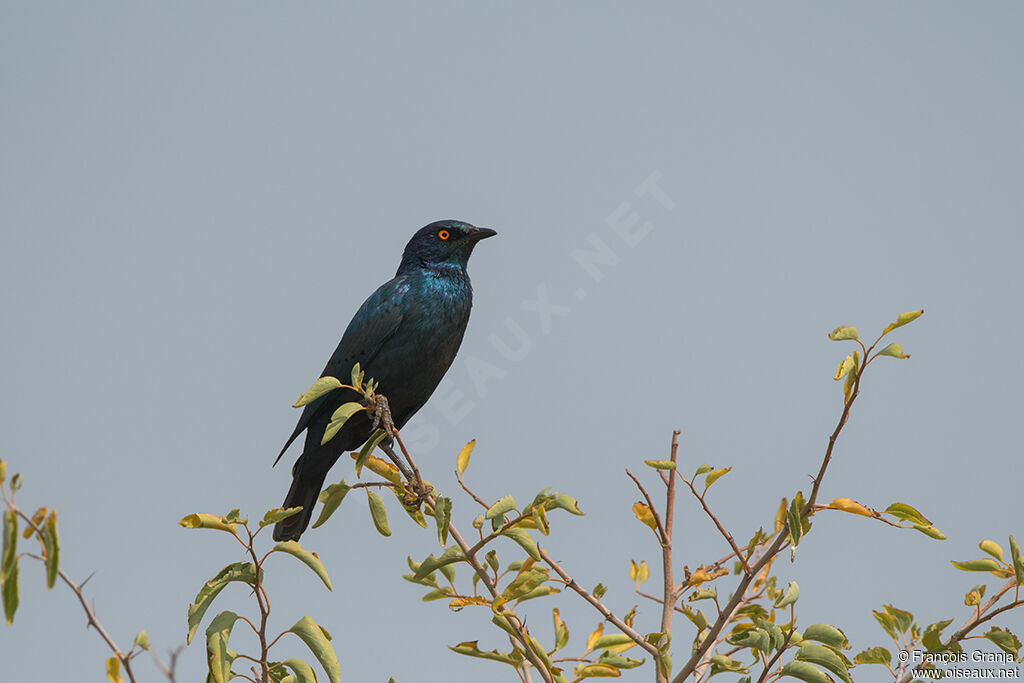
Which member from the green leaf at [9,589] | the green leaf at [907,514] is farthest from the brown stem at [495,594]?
the green leaf at [9,589]

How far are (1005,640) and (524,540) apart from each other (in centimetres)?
152

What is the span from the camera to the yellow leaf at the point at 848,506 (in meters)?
2.93

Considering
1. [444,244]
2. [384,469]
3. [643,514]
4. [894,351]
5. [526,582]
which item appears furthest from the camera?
[444,244]

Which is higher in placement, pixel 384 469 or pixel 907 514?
pixel 384 469

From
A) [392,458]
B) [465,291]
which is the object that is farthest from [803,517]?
[465,291]

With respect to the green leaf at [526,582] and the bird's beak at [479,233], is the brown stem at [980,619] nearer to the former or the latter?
the green leaf at [526,582]

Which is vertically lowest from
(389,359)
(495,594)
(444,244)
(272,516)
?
(495,594)

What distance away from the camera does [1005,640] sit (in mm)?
3172

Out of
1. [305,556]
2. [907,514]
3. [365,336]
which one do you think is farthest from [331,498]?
[365,336]

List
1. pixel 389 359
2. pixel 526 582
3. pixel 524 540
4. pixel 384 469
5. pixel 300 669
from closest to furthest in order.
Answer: pixel 300 669 → pixel 524 540 → pixel 526 582 → pixel 384 469 → pixel 389 359

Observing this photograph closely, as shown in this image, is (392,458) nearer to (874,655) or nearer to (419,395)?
(419,395)

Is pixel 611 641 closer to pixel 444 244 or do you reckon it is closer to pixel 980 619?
pixel 980 619

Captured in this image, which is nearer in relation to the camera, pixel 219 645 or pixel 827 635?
pixel 219 645

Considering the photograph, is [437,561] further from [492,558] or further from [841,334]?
[841,334]
